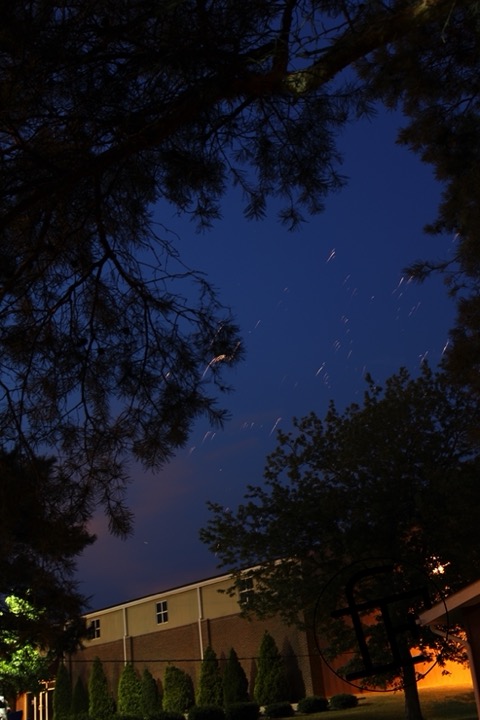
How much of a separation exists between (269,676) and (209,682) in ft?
10.9

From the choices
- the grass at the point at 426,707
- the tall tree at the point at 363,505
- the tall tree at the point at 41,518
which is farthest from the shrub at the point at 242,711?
the tall tree at the point at 41,518

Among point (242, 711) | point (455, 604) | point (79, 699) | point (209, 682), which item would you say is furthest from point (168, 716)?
point (455, 604)

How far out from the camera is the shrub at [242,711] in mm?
29047

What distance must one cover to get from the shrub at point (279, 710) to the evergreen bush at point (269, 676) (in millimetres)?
1563

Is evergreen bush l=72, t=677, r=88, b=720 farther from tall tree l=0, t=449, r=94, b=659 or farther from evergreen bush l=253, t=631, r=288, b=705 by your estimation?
tall tree l=0, t=449, r=94, b=659

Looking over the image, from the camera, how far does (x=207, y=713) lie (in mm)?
29938

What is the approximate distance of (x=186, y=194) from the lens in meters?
6.55

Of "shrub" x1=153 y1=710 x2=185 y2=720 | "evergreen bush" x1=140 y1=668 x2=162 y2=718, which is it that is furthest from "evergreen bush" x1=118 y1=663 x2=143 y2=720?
"shrub" x1=153 y1=710 x2=185 y2=720

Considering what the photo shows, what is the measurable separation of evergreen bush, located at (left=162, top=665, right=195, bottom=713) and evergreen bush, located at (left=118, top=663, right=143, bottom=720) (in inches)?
76.7

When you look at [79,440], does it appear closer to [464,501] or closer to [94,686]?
[464,501]

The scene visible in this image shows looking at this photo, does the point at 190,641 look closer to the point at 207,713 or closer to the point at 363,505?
the point at 207,713

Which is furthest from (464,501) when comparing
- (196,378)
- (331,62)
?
(331,62)

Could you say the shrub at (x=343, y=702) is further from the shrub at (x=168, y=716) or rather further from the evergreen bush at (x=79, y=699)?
the evergreen bush at (x=79, y=699)

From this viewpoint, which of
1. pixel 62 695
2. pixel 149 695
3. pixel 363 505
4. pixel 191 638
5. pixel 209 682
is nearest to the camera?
pixel 363 505
